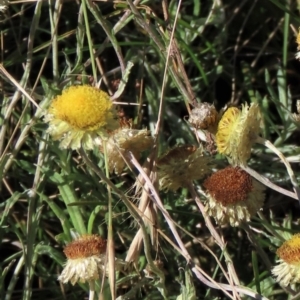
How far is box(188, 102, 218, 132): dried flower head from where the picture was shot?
38.4 inches

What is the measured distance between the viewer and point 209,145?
3.43 feet

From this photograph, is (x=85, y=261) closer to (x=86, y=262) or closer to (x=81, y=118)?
(x=86, y=262)

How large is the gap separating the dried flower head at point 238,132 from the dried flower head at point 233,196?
33 millimetres

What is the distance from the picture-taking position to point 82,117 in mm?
823

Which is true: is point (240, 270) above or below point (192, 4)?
below

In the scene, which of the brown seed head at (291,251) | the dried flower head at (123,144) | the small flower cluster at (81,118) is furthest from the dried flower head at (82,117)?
the brown seed head at (291,251)

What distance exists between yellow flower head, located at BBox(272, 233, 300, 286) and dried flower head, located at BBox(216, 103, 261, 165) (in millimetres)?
132

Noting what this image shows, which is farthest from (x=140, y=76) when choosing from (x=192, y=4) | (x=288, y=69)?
(x=288, y=69)

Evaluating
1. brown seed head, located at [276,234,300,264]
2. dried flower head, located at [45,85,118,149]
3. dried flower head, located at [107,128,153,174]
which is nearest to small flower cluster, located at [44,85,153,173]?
dried flower head, located at [45,85,118,149]

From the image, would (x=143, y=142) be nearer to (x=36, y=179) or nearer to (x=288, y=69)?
(x=36, y=179)

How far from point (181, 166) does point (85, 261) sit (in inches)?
7.8

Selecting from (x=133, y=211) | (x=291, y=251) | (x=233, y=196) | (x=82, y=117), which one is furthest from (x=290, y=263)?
(x=82, y=117)

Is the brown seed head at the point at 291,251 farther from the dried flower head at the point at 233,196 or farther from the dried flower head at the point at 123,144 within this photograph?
the dried flower head at the point at 123,144

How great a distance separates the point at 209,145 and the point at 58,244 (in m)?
0.45
